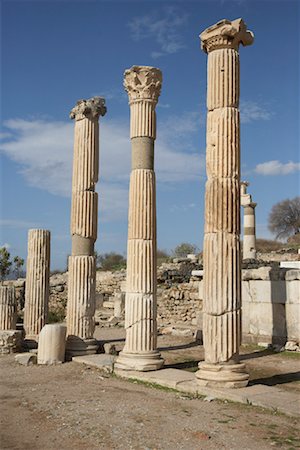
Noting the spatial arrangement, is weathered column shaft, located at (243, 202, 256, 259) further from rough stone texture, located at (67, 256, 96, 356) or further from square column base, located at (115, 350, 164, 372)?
square column base, located at (115, 350, 164, 372)

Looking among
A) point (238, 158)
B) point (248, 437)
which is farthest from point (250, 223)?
point (248, 437)

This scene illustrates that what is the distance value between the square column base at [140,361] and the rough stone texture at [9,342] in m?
4.09

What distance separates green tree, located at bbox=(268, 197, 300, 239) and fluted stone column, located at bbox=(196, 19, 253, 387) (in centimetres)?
5703

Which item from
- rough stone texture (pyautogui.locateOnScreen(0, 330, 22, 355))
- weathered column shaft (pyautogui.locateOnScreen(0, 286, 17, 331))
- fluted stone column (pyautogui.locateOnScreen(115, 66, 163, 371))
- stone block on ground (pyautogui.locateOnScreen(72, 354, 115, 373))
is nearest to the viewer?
fluted stone column (pyautogui.locateOnScreen(115, 66, 163, 371))

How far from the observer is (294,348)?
1455 cm

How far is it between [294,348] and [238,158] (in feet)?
22.8

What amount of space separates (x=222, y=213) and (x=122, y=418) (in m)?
4.18

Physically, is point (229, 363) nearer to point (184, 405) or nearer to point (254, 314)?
point (184, 405)

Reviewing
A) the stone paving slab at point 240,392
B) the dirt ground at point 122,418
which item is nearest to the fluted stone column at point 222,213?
the stone paving slab at point 240,392

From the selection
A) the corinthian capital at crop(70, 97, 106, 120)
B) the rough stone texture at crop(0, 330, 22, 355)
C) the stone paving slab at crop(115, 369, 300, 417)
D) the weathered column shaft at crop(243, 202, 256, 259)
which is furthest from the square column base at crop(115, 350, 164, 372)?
the weathered column shaft at crop(243, 202, 256, 259)

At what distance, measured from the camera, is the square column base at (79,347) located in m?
13.5

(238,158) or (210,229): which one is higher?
(238,158)

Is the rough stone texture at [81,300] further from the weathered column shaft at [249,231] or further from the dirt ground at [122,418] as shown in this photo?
the weathered column shaft at [249,231]

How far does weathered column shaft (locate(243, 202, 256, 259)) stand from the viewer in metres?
34.2
